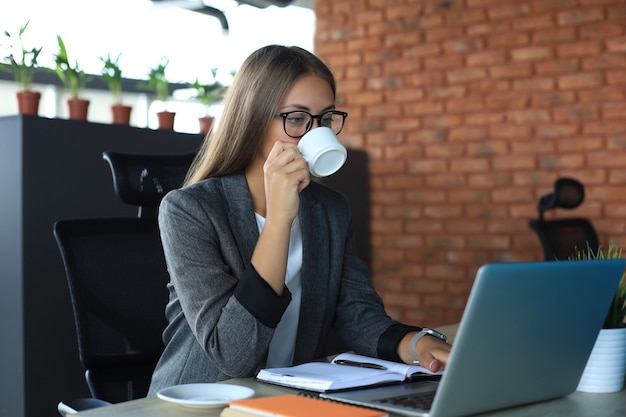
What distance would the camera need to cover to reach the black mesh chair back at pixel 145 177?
1827mm

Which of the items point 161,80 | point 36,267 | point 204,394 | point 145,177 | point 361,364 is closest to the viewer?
point 204,394

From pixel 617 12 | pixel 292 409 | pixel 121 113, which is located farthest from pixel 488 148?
pixel 292 409

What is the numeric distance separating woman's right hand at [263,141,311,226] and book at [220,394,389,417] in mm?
413

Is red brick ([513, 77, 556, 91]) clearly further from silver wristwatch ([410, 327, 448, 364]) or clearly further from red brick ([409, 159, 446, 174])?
silver wristwatch ([410, 327, 448, 364])

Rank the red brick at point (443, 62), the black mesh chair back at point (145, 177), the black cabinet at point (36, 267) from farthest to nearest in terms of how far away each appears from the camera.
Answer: the red brick at point (443, 62) → the black cabinet at point (36, 267) → the black mesh chair back at point (145, 177)

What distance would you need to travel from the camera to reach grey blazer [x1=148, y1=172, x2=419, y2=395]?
1303 mm

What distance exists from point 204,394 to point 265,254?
1.02 feet

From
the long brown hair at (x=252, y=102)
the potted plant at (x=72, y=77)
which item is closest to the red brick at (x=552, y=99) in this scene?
the potted plant at (x=72, y=77)

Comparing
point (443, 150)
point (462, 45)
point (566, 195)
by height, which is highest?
point (462, 45)

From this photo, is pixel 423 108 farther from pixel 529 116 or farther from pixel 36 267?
pixel 36 267

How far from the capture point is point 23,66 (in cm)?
316

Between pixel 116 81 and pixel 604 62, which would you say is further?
pixel 604 62

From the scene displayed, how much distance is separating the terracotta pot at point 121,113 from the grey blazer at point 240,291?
1.83 meters

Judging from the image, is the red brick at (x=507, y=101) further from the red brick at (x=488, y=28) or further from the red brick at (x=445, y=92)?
the red brick at (x=488, y=28)
